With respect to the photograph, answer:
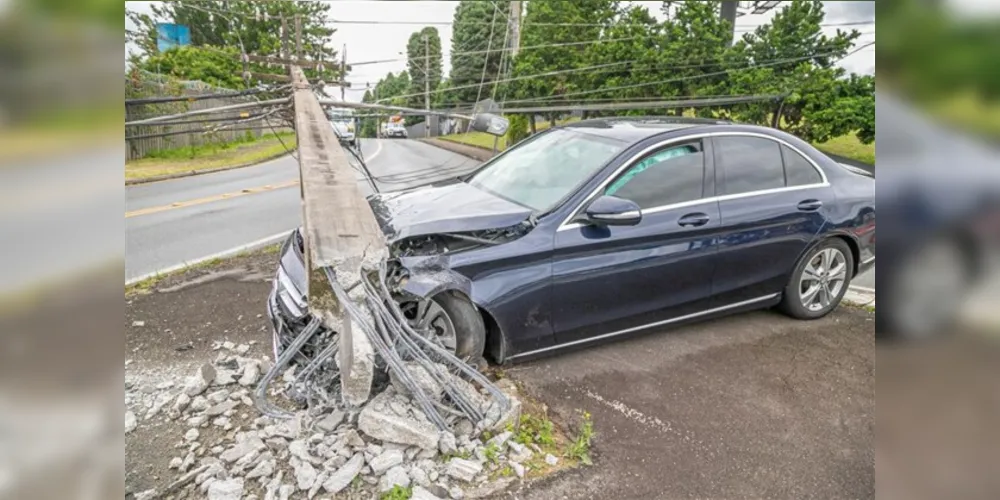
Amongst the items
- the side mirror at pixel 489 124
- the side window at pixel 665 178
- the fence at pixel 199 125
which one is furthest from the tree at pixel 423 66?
the side window at pixel 665 178

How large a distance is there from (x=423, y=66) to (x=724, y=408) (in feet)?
18.2

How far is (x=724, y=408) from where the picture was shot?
2721 millimetres

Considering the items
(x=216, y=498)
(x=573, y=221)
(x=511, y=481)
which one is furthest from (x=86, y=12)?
(x=573, y=221)

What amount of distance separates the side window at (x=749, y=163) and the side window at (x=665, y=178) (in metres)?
0.18

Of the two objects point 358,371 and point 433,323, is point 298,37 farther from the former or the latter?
point 358,371

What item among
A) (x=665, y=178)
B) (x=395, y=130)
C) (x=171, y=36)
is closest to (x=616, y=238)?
(x=665, y=178)

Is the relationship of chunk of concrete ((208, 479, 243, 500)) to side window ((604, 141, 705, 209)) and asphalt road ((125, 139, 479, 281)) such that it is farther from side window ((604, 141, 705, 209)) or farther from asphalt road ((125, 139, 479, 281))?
asphalt road ((125, 139, 479, 281))

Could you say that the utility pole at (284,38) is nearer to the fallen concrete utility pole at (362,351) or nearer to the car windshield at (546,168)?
the car windshield at (546,168)

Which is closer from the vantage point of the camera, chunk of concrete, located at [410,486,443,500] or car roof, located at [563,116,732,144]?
chunk of concrete, located at [410,486,443,500]

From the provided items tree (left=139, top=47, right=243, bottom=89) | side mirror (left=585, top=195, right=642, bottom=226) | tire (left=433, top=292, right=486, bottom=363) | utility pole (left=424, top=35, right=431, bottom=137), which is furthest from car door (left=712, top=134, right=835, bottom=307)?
utility pole (left=424, top=35, right=431, bottom=137)

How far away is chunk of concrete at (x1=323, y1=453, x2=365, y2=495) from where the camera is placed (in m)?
2.04

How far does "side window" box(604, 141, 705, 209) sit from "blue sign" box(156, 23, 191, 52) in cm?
320

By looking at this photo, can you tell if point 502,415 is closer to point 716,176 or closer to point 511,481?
point 511,481

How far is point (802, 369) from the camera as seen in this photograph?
10.3 ft
